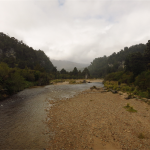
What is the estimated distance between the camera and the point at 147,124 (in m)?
11.5

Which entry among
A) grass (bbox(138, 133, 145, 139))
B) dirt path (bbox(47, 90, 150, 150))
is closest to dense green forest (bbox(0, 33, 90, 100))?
dirt path (bbox(47, 90, 150, 150))

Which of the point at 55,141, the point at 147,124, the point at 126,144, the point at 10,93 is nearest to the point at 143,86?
the point at 147,124

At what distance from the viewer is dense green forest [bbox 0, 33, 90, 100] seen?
98.8ft

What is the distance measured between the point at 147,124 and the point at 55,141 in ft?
38.4

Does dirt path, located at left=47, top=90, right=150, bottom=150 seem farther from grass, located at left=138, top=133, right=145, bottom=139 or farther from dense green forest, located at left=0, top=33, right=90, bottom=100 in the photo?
dense green forest, located at left=0, top=33, right=90, bottom=100

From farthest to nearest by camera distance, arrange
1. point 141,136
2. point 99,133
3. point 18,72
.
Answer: point 18,72 < point 99,133 < point 141,136

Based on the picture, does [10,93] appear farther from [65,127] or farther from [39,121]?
[65,127]

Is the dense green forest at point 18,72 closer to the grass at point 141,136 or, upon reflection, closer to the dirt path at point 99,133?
the dirt path at point 99,133

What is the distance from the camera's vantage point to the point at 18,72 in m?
50.3

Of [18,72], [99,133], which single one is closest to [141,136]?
[99,133]

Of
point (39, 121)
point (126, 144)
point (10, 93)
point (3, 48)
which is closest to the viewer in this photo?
point (126, 144)

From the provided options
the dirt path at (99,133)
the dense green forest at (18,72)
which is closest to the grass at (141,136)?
the dirt path at (99,133)

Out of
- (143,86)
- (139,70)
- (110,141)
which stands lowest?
(110,141)

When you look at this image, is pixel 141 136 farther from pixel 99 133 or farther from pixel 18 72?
pixel 18 72
